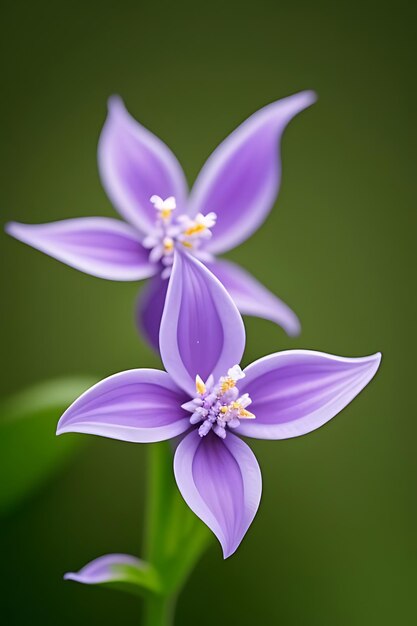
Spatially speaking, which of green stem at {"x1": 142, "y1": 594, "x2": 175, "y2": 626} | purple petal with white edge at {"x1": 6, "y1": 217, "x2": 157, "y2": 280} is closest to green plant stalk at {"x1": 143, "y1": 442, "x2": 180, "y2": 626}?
green stem at {"x1": 142, "y1": 594, "x2": 175, "y2": 626}

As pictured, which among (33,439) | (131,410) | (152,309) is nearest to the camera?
(131,410)

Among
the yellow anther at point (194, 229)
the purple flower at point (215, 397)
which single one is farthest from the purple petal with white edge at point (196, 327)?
the yellow anther at point (194, 229)

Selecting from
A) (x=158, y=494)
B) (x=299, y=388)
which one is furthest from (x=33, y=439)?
(x=299, y=388)

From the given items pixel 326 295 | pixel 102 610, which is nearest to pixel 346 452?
pixel 326 295

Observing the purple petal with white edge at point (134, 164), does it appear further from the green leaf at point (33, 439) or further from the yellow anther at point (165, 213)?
the green leaf at point (33, 439)

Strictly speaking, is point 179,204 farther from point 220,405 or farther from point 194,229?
point 220,405

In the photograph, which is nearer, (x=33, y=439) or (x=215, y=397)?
(x=215, y=397)
